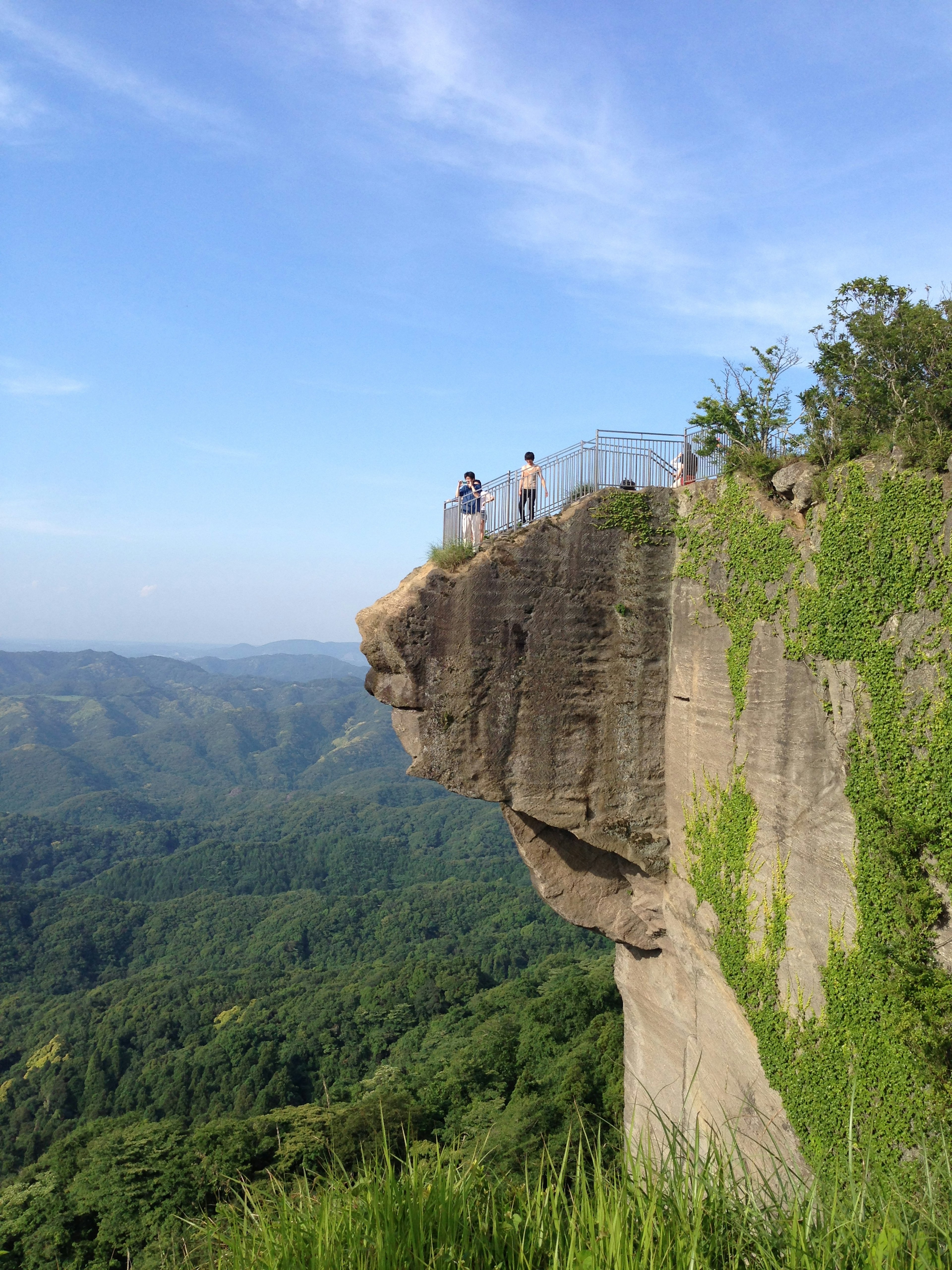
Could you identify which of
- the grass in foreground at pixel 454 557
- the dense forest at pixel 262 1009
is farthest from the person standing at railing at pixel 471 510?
the dense forest at pixel 262 1009

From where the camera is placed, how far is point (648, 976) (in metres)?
14.7

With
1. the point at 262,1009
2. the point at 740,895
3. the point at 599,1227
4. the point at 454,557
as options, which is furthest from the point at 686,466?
the point at 262,1009

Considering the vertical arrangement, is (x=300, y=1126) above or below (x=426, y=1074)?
above

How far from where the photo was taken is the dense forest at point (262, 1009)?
2623cm

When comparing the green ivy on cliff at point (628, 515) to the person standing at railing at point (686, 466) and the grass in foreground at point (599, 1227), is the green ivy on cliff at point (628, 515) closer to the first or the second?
the person standing at railing at point (686, 466)

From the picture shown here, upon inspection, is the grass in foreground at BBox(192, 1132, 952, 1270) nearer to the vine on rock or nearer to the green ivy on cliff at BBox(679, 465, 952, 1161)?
the green ivy on cliff at BBox(679, 465, 952, 1161)

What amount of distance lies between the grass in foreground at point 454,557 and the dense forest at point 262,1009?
807cm

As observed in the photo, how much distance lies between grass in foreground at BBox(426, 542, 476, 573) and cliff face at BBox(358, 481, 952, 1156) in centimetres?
22

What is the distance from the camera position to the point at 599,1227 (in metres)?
5.27

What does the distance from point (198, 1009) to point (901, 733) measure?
6300 centimetres

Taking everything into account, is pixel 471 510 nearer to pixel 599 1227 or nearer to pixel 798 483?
pixel 798 483

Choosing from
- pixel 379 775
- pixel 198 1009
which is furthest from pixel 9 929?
pixel 379 775

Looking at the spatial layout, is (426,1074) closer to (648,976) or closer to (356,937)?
(648,976)

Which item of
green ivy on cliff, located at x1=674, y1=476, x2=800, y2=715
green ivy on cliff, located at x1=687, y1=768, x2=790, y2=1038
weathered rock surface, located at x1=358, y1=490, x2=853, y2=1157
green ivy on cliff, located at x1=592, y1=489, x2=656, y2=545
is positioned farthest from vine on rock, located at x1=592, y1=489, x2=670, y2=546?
green ivy on cliff, located at x1=687, y1=768, x2=790, y2=1038
